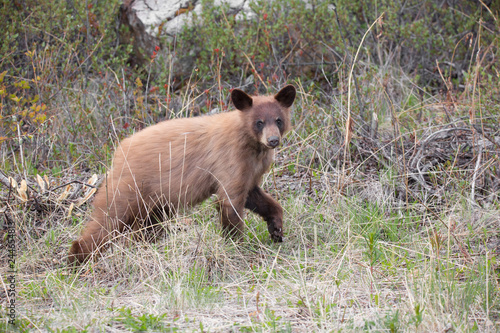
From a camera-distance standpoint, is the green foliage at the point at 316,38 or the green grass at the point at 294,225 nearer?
the green grass at the point at 294,225

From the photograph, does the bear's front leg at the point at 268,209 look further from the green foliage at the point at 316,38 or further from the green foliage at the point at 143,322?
the green foliage at the point at 316,38

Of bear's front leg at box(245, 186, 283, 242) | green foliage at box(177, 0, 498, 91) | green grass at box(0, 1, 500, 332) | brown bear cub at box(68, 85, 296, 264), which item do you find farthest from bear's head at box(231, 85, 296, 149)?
green foliage at box(177, 0, 498, 91)

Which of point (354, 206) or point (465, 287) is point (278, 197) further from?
point (465, 287)

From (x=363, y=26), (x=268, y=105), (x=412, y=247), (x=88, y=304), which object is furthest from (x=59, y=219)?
(x=363, y=26)

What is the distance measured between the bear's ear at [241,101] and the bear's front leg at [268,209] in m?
0.78

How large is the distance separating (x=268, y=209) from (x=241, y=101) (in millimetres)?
1032

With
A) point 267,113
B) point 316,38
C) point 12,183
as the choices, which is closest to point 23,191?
point 12,183

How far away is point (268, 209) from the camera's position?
17.2 ft

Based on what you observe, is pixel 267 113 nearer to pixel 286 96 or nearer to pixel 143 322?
pixel 286 96

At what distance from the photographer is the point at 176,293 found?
3.92 metres

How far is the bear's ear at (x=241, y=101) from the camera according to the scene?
16.5ft

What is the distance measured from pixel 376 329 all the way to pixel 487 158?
3359 millimetres

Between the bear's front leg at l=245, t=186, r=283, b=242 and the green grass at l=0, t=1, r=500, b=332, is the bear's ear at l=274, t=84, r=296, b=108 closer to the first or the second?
the bear's front leg at l=245, t=186, r=283, b=242

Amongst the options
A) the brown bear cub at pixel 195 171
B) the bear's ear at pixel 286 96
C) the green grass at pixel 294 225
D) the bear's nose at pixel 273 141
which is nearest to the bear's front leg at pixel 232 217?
the brown bear cub at pixel 195 171
